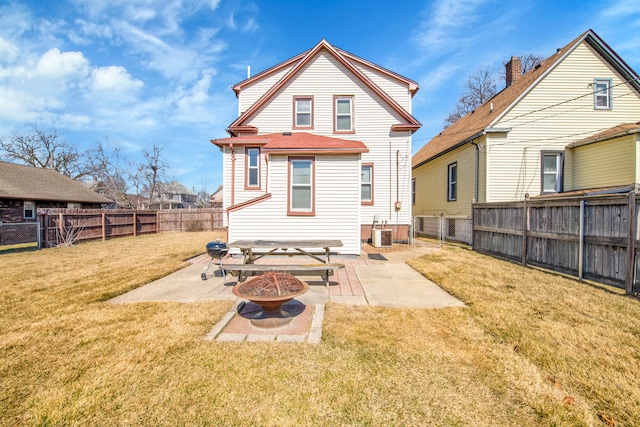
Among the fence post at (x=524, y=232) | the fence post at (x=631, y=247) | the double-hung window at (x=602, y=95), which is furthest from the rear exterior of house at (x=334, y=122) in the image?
the double-hung window at (x=602, y=95)

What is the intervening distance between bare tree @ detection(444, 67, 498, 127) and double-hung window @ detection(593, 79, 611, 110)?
517 inches

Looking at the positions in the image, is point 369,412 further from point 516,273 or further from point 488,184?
point 488,184

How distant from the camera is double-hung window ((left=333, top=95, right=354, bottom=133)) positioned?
495 inches

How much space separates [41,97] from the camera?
25547 millimetres

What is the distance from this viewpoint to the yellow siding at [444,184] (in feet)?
41.8

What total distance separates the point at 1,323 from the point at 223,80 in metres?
14.4

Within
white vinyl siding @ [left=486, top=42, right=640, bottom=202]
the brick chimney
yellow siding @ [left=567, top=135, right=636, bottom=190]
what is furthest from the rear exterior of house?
yellow siding @ [left=567, top=135, right=636, bottom=190]

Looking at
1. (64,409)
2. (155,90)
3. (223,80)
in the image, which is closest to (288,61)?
(223,80)

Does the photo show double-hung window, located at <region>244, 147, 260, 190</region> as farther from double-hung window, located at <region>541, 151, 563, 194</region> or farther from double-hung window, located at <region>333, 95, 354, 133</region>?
double-hung window, located at <region>541, 151, 563, 194</region>

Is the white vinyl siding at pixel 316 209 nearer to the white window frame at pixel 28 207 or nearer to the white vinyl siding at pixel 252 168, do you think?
the white vinyl siding at pixel 252 168

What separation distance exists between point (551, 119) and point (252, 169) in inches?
541

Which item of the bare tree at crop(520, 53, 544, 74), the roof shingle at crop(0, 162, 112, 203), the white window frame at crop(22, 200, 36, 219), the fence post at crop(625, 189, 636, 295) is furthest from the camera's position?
the bare tree at crop(520, 53, 544, 74)

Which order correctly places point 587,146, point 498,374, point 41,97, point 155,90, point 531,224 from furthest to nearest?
point 41,97 < point 155,90 < point 587,146 < point 531,224 < point 498,374

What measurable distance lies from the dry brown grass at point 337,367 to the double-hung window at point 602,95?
11.9 metres
